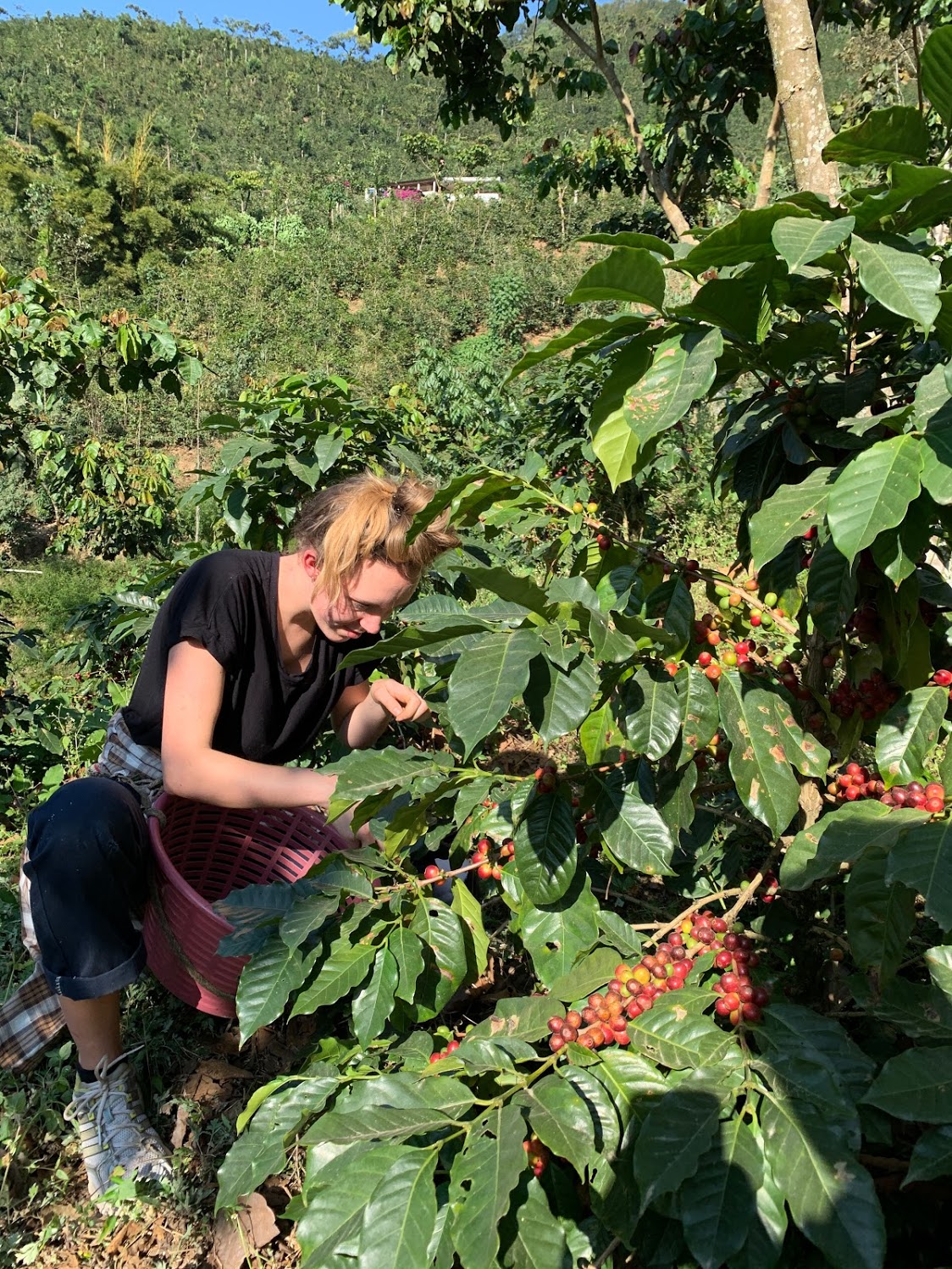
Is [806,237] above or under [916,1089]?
above

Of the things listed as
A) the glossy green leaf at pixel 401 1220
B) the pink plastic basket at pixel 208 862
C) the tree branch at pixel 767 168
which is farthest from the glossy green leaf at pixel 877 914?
the tree branch at pixel 767 168

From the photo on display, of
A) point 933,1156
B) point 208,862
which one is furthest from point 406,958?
point 208,862

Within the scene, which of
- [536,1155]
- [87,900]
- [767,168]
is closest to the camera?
[536,1155]

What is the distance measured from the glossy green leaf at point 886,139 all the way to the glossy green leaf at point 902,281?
5.3 inches

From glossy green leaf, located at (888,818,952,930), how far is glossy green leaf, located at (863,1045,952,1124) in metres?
0.15

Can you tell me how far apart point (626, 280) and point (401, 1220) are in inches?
31.8

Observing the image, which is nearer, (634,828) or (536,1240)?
(536,1240)

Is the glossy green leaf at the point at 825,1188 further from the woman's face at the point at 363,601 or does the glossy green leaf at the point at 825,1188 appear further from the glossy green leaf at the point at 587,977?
the woman's face at the point at 363,601

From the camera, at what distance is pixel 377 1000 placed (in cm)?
104

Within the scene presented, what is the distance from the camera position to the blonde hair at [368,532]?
171 cm

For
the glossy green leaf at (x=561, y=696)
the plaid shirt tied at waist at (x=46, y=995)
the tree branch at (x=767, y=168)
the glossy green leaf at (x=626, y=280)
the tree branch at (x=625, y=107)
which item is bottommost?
Answer: the plaid shirt tied at waist at (x=46, y=995)

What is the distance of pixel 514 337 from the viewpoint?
15938mm

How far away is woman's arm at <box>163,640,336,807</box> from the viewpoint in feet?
5.32

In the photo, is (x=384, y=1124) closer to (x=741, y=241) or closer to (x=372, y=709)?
(x=741, y=241)
